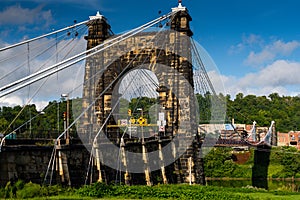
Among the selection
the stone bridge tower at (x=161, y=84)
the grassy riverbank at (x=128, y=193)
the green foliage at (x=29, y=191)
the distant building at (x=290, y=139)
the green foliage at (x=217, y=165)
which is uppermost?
the stone bridge tower at (x=161, y=84)

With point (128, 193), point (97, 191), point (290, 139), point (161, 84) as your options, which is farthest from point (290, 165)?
point (97, 191)

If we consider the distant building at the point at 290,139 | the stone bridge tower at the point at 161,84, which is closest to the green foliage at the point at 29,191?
the stone bridge tower at the point at 161,84

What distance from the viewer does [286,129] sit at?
79.8m

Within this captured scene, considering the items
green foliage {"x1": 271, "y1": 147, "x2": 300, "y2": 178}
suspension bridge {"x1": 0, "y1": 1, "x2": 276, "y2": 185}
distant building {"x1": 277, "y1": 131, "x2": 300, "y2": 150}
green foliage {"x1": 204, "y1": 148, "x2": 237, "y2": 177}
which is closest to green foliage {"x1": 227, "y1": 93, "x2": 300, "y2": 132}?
distant building {"x1": 277, "y1": 131, "x2": 300, "y2": 150}

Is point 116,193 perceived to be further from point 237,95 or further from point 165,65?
point 237,95

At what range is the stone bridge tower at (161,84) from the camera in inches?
989

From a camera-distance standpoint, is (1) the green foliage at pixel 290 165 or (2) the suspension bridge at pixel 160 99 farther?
(1) the green foliage at pixel 290 165

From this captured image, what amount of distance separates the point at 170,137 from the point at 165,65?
3.73 m

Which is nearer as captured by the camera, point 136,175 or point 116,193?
point 116,193

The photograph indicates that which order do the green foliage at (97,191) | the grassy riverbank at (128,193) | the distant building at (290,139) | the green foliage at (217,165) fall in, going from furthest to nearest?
the distant building at (290,139) < the green foliage at (217,165) < the green foliage at (97,191) < the grassy riverbank at (128,193)

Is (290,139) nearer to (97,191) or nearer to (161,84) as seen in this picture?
(161,84)

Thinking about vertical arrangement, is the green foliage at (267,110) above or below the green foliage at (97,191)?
above

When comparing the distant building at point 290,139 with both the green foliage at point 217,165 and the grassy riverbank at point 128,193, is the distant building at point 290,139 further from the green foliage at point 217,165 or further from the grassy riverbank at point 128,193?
the grassy riverbank at point 128,193

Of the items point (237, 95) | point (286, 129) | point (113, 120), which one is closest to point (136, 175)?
point (113, 120)
